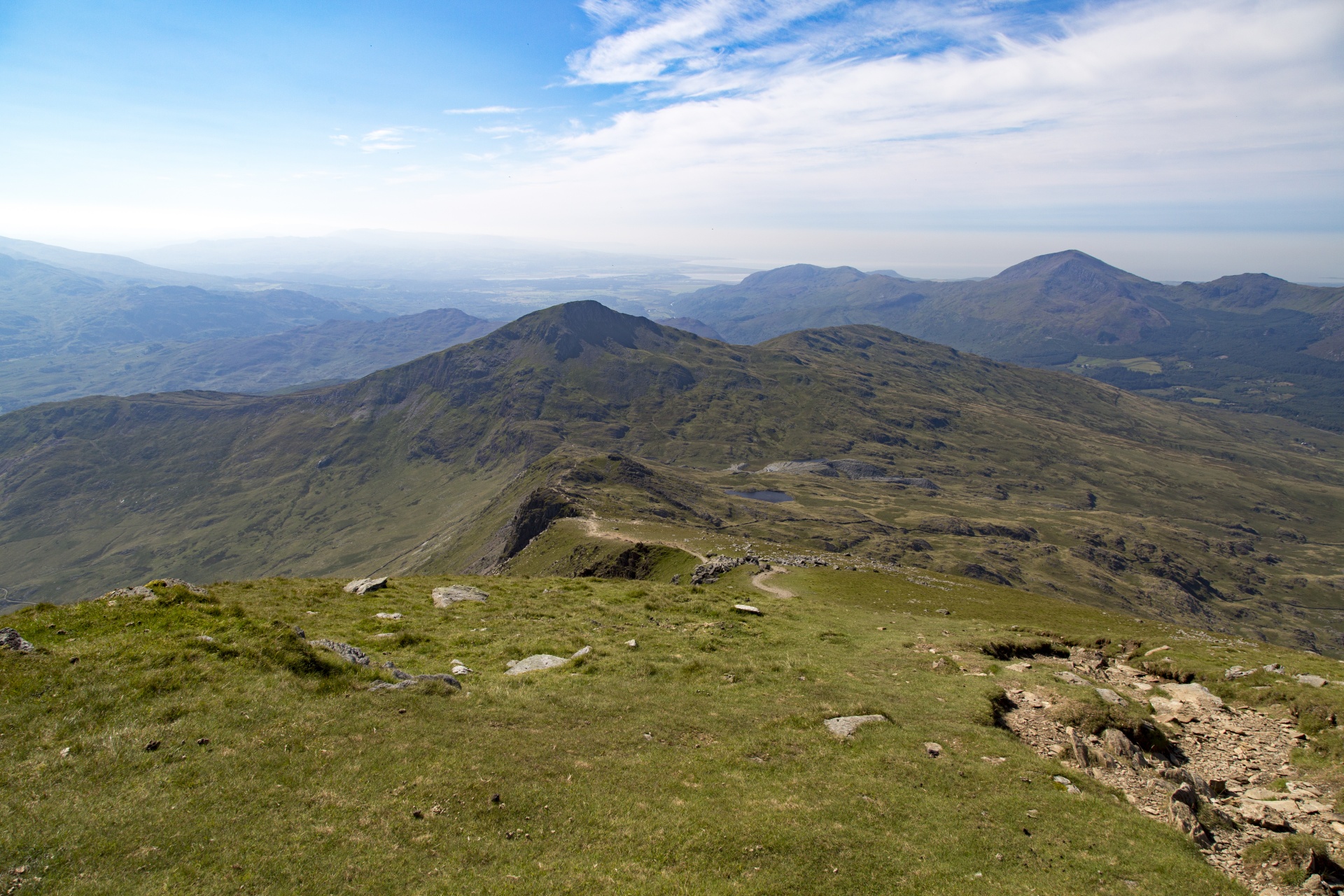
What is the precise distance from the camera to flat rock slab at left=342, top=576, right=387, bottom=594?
1446 inches

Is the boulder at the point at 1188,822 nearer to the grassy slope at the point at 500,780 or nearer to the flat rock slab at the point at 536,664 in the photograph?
the grassy slope at the point at 500,780

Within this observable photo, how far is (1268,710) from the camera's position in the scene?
83.3 ft

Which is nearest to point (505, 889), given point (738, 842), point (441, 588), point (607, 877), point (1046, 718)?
point (607, 877)

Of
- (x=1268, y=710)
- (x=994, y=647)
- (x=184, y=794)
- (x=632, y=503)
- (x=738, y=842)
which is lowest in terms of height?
(x=632, y=503)

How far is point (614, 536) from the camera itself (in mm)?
96062

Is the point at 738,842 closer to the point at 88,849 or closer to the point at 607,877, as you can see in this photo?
the point at 607,877

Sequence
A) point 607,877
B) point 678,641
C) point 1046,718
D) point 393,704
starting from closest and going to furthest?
point 607,877
point 393,704
point 1046,718
point 678,641

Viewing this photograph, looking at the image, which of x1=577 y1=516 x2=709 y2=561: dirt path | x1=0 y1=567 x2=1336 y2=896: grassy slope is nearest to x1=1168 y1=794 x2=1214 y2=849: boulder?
x1=0 y1=567 x2=1336 y2=896: grassy slope

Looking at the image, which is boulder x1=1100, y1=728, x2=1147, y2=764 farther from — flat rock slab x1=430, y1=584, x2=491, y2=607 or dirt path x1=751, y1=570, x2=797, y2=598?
flat rock slab x1=430, y1=584, x2=491, y2=607

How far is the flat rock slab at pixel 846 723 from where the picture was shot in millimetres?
21484

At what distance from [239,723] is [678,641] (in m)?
19.5

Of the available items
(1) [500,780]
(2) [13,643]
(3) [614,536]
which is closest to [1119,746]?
(1) [500,780]

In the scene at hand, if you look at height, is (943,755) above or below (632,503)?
above

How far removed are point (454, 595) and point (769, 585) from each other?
31.5 m
